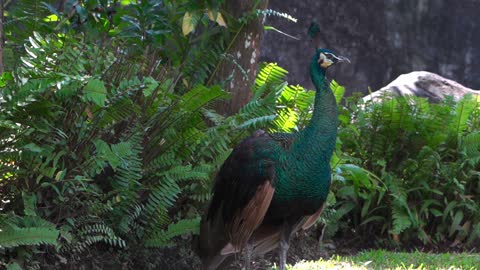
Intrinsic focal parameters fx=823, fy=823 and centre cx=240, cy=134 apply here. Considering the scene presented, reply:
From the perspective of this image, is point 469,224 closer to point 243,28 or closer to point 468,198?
point 468,198

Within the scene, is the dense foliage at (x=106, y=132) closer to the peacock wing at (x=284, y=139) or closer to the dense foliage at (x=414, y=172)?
the peacock wing at (x=284, y=139)

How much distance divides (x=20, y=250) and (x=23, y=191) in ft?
1.40

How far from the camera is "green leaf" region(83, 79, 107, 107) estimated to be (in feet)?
18.9

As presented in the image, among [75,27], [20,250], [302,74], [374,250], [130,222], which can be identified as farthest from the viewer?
[302,74]

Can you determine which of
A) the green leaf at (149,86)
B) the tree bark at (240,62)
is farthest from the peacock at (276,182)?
the tree bark at (240,62)

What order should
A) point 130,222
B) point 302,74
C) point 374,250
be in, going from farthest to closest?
point 302,74, point 374,250, point 130,222

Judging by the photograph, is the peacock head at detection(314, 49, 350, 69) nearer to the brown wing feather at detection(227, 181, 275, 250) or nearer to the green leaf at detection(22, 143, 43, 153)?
the brown wing feather at detection(227, 181, 275, 250)

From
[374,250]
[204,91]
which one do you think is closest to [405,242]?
[374,250]

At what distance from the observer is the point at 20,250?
575 cm

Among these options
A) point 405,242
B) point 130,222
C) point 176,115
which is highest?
point 176,115

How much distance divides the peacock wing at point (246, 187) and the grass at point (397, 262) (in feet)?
2.66

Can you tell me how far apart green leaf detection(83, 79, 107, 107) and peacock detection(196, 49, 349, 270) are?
1058mm

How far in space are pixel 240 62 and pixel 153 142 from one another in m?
1.76

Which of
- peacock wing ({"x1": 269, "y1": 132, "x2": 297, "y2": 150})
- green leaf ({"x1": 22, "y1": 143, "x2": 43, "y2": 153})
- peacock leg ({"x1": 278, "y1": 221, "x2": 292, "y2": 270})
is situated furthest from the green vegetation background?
peacock leg ({"x1": 278, "y1": 221, "x2": 292, "y2": 270})
